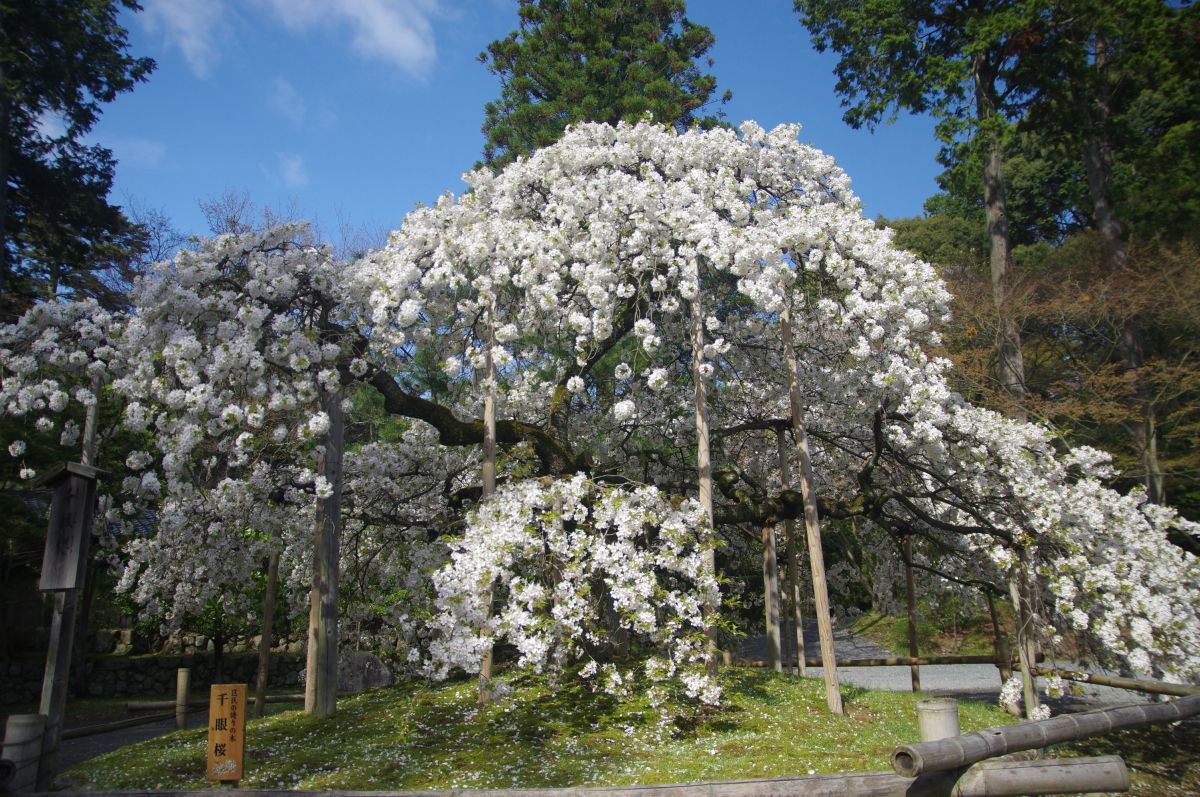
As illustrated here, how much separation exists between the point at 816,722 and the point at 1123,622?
359cm

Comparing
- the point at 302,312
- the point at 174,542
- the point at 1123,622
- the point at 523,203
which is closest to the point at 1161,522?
the point at 1123,622

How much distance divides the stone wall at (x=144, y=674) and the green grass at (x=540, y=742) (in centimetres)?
829

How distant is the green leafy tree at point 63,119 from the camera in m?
13.7

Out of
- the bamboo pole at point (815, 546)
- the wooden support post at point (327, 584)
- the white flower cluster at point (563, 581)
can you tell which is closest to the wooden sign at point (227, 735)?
the white flower cluster at point (563, 581)

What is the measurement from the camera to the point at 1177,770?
780cm

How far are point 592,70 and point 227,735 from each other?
1710cm

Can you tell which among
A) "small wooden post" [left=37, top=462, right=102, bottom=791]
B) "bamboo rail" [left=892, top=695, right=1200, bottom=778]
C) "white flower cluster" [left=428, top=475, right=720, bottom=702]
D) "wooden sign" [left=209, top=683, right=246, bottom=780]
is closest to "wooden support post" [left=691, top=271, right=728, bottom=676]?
"white flower cluster" [left=428, top=475, right=720, bottom=702]

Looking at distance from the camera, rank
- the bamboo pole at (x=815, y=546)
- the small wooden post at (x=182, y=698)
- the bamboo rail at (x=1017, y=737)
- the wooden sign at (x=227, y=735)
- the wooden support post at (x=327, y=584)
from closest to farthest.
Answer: the bamboo rail at (x=1017, y=737) < the wooden sign at (x=227, y=735) < the bamboo pole at (x=815, y=546) < the wooden support post at (x=327, y=584) < the small wooden post at (x=182, y=698)

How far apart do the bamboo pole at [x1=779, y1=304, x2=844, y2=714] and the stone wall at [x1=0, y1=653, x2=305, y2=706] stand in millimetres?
11722

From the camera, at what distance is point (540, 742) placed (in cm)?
653

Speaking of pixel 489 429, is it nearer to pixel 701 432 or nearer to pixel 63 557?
pixel 701 432

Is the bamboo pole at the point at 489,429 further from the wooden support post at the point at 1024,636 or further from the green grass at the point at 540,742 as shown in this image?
the wooden support post at the point at 1024,636

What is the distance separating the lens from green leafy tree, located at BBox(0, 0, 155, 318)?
13.7 m

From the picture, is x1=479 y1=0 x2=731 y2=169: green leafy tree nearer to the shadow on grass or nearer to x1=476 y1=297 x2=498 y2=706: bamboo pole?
x1=476 y1=297 x2=498 y2=706: bamboo pole
